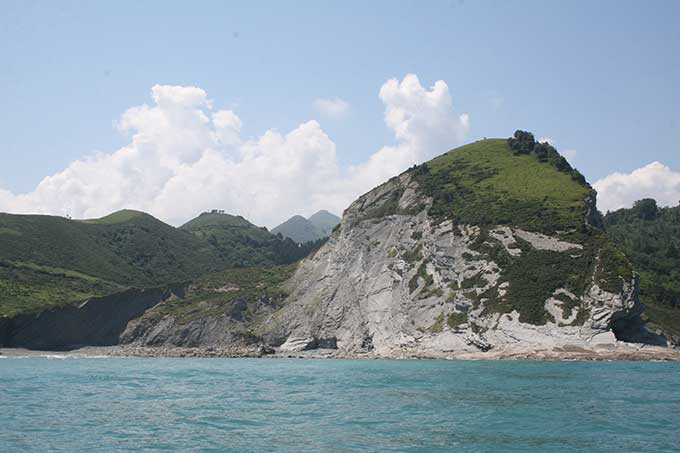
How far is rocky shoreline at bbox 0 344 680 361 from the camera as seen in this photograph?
65.8 metres

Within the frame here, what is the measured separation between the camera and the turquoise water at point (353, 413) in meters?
21.8

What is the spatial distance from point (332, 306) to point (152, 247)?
3953 inches

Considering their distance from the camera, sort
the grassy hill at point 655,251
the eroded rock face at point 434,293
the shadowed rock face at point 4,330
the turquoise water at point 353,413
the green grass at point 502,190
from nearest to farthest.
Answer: the turquoise water at point 353,413 → the eroded rock face at point 434,293 → the grassy hill at point 655,251 → the green grass at point 502,190 → the shadowed rock face at point 4,330

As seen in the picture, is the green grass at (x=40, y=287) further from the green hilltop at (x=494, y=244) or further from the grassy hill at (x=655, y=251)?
the grassy hill at (x=655, y=251)

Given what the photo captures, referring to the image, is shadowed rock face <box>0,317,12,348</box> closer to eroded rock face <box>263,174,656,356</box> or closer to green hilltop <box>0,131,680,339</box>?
green hilltop <box>0,131,680,339</box>

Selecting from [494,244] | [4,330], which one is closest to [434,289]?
[494,244]

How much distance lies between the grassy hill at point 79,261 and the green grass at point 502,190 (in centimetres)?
7329

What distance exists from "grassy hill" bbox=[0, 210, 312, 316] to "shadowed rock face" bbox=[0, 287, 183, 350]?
2.64 metres

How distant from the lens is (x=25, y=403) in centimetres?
3256

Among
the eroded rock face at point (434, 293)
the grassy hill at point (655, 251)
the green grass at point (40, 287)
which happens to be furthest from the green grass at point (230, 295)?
the grassy hill at point (655, 251)

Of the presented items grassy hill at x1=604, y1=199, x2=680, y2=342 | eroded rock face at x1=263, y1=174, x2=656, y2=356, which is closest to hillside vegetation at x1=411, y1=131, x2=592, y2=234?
eroded rock face at x1=263, y1=174, x2=656, y2=356

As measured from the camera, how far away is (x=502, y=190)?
108 metres

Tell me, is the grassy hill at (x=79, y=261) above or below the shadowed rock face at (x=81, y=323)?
above

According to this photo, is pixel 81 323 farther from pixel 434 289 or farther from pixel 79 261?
pixel 434 289
